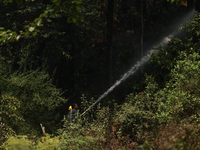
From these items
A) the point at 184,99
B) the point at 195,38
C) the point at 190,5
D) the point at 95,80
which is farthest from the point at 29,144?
the point at 190,5

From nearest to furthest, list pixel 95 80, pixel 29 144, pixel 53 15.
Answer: pixel 53 15 < pixel 29 144 < pixel 95 80

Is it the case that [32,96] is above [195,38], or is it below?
below

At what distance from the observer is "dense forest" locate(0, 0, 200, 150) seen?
23.4 feet

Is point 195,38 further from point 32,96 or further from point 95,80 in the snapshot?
point 95,80

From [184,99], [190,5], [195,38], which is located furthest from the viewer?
[190,5]

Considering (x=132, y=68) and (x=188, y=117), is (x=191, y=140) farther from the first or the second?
(x=132, y=68)

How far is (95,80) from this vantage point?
1912 centimetres

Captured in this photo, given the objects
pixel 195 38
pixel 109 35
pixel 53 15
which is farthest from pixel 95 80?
pixel 53 15

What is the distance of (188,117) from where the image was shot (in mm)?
7848

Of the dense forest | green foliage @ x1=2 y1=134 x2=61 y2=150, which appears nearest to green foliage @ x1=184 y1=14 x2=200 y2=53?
the dense forest

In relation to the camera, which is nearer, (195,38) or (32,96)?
(32,96)

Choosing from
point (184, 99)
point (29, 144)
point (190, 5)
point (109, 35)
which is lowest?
point (29, 144)

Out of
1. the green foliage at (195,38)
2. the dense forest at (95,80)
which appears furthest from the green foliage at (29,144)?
the green foliage at (195,38)

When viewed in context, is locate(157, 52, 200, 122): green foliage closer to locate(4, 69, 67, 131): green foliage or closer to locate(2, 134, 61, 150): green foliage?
locate(2, 134, 61, 150): green foliage
